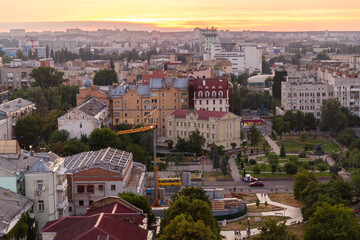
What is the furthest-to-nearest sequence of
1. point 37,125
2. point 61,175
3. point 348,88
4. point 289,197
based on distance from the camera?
1. point 348,88
2. point 37,125
3. point 289,197
4. point 61,175

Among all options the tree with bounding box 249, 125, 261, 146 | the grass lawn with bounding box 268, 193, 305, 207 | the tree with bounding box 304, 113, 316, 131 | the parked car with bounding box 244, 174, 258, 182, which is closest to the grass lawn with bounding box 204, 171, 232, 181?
the parked car with bounding box 244, 174, 258, 182

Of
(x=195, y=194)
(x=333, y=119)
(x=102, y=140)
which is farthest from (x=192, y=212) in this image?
(x=333, y=119)

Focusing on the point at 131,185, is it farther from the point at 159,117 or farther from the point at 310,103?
the point at 310,103

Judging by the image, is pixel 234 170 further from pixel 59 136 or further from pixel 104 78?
pixel 104 78

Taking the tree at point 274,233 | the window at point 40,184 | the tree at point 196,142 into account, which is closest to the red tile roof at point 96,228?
the window at point 40,184

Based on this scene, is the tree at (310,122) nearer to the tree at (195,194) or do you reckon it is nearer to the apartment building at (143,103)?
the apartment building at (143,103)

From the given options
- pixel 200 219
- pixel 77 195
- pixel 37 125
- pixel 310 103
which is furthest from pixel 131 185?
pixel 310 103
